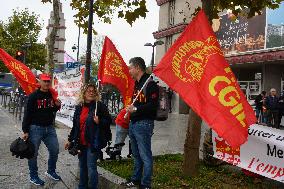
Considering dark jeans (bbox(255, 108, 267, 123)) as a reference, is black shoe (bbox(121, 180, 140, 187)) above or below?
below

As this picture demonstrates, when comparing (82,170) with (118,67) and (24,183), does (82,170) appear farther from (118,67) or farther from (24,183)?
(118,67)

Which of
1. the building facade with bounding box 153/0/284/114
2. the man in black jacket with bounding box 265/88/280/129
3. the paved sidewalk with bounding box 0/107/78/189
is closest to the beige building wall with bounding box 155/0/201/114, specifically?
the building facade with bounding box 153/0/284/114

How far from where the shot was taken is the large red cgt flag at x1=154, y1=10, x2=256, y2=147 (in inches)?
173

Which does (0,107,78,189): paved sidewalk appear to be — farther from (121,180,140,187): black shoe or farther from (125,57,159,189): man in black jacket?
(125,57,159,189): man in black jacket

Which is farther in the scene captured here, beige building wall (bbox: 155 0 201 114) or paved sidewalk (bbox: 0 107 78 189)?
beige building wall (bbox: 155 0 201 114)

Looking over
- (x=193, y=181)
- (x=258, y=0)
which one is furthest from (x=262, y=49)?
(x=193, y=181)

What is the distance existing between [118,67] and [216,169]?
2399mm

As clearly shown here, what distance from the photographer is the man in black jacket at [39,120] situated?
6.51m

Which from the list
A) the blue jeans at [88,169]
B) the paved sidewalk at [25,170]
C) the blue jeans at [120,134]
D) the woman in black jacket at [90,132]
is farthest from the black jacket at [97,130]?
the blue jeans at [120,134]

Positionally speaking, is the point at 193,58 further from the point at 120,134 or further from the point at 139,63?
the point at 120,134

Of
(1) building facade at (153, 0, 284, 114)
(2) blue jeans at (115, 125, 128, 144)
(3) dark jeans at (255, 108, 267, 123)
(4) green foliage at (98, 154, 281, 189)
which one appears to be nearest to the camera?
(4) green foliage at (98, 154, 281, 189)

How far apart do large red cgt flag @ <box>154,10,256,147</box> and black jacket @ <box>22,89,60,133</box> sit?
2298mm

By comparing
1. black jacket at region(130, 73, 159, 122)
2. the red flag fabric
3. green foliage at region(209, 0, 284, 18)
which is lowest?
black jacket at region(130, 73, 159, 122)

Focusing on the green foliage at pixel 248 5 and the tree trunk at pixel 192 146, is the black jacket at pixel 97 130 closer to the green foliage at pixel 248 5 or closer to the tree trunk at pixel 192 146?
the tree trunk at pixel 192 146
